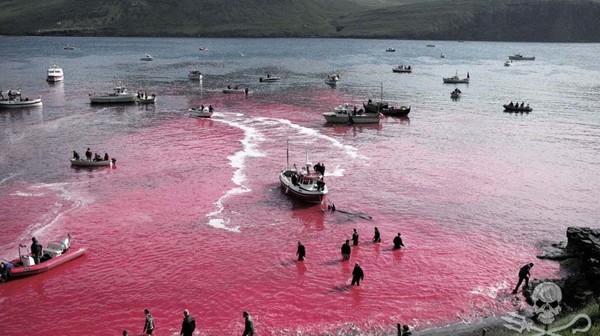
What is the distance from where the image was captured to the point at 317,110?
111 metres

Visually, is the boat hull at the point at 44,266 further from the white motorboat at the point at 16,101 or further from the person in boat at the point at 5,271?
the white motorboat at the point at 16,101

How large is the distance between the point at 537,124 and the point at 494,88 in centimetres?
5454

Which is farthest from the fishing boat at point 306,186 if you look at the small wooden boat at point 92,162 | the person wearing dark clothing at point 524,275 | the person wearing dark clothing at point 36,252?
the person wearing dark clothing at point 36,252

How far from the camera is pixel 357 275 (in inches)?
1542

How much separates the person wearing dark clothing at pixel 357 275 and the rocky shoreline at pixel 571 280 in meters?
6.57

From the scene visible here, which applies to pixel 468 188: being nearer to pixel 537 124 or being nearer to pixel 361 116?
pixel 361 116

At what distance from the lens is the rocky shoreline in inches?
1337

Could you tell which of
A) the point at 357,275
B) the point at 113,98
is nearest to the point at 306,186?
the point at 357,275

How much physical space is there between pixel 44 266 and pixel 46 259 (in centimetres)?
101

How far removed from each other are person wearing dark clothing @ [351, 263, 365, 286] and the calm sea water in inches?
29.2

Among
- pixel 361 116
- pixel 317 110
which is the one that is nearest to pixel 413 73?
pixel 317 110

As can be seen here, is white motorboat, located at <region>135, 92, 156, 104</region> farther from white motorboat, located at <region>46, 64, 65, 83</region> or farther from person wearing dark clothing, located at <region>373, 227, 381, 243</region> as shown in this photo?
person wearing dark clothing, located at <region>373, 227, 381, 243</region>

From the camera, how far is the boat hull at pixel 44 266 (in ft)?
131

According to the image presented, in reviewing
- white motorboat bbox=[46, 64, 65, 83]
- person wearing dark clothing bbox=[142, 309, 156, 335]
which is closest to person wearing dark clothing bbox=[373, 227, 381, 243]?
person wearing dark clothing bbox=[142, 309, 156, 335]
